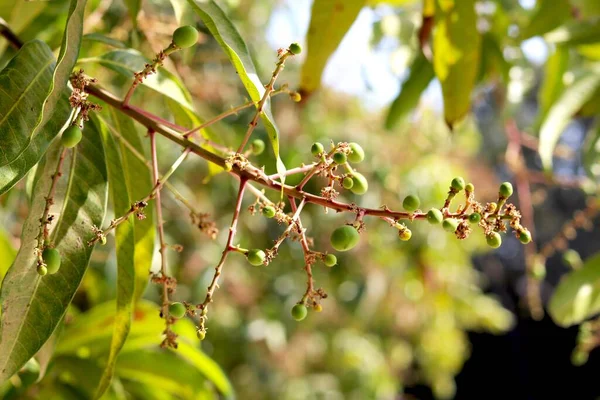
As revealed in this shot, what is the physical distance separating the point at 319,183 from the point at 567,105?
111 centimetres

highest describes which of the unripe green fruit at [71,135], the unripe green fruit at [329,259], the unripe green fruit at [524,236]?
the unripe green fruit at [524,236]

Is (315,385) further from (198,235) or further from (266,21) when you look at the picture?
(266,21)

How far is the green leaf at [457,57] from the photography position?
39.0 inches

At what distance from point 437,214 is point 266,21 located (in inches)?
92.6

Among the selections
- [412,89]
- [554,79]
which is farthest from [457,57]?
[554,79]

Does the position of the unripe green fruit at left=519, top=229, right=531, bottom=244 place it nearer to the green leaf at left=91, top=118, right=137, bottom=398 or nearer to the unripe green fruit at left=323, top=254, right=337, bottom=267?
the unripe green fruit at left=323, top=254, right=337, bottom=267

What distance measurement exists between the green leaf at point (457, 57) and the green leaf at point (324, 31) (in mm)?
150

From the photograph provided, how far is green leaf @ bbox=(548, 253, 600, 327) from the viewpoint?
3.97 ft

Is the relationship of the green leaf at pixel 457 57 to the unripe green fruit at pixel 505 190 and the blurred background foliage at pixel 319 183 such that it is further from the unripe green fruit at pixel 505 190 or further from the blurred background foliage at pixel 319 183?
the unripe green fruit at pixel 505 190

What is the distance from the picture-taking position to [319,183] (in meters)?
2.24

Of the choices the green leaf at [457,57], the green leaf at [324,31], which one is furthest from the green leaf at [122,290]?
the green leaf at [457,57]

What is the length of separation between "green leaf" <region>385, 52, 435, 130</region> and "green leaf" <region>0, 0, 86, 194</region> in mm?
886

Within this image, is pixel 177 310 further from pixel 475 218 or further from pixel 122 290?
pixel 475 218

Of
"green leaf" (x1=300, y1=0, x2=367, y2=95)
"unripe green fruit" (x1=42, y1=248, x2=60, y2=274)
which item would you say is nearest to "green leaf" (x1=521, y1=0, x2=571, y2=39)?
"green leaf" (x1=300, y1=0, x2=367, y2=95)
